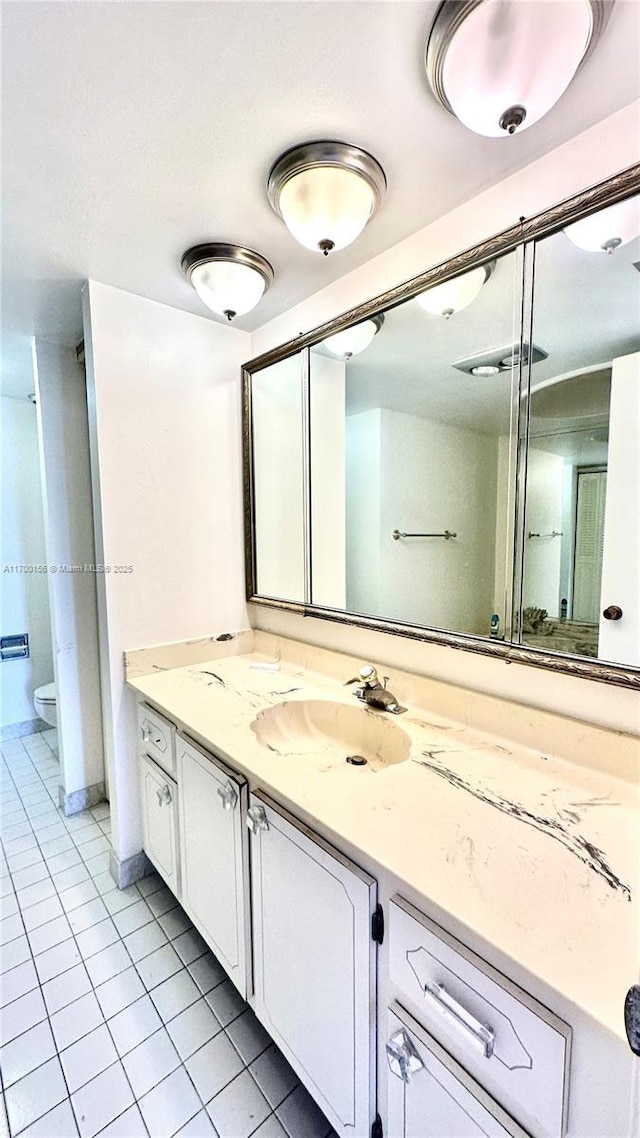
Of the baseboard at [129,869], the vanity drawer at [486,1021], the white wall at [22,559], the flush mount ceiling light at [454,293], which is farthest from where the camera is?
the white wall at [22,559]

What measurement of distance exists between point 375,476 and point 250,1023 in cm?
167

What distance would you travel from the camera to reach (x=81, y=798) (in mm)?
2133

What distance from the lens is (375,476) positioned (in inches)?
60.8

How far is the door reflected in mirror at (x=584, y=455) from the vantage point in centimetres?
91

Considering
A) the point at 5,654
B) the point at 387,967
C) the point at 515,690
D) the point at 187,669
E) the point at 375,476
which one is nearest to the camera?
the point at 387,967

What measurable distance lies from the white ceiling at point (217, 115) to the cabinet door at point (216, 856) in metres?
1.43

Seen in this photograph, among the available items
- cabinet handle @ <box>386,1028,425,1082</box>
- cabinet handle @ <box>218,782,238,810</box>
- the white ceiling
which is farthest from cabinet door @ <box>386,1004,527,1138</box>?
the white ceiling

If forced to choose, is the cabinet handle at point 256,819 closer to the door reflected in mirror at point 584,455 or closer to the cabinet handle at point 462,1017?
the cabinet handle at point 462,1017

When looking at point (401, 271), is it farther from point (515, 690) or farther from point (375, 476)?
point (515, 690)

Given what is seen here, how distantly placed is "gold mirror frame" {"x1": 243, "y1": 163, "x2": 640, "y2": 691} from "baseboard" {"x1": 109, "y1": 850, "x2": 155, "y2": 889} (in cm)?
112

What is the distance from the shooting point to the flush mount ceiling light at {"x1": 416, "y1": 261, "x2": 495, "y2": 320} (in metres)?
1.12

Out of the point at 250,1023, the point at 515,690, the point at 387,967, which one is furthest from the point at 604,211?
the point at 250,1023

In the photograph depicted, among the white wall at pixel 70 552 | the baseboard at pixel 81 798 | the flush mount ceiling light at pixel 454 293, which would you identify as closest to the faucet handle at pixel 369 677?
the flush mount ceiling light at pixel 454 293

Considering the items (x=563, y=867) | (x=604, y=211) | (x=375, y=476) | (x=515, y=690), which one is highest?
(x=604, y=211)
